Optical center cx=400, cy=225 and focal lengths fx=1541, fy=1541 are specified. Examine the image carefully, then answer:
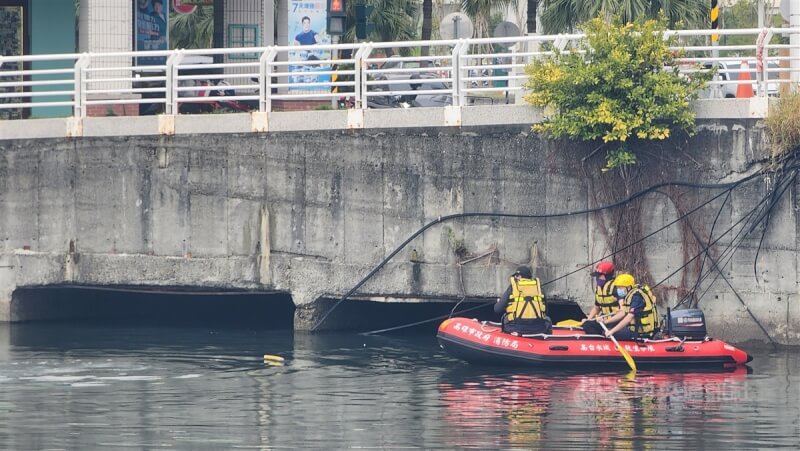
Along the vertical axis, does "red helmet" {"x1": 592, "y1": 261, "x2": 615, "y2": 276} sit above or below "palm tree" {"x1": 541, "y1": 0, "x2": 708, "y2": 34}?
below

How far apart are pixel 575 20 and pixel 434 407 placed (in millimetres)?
18784

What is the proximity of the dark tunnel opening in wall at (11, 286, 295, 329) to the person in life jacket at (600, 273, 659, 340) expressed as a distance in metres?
7.99

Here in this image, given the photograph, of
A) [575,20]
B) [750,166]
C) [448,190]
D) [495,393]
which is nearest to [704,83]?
[750,166]

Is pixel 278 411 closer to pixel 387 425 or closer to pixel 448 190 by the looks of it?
pixel 387 425

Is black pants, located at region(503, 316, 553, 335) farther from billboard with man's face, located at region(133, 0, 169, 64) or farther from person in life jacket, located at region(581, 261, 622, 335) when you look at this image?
billboard with man's face, located at region(133, 0, 169, 64)

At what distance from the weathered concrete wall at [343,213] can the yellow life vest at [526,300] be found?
236 cm

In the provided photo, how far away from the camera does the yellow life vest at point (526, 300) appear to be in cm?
2145

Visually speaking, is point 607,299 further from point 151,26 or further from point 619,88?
point 151,26

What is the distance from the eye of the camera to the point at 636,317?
21.7 meters

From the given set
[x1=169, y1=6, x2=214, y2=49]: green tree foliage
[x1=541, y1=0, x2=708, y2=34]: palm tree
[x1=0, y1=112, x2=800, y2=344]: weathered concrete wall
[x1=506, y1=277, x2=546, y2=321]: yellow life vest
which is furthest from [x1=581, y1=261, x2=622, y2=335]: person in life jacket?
[x1=169, y1=6, x2=214, y2=49]: green tree foliage

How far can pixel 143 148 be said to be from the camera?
25.6 metres

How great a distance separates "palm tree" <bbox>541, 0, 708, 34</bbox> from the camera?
112ft

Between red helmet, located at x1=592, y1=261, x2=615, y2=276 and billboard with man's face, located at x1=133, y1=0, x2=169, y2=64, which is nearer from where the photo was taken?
red helmet, located at x1=592, y1=261, x2=615, y2=276

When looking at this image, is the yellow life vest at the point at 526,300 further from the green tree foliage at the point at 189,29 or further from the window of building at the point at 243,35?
the green tree foliage at the point at 189,29
